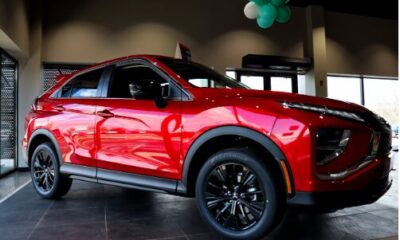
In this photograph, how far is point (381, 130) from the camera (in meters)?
2.19

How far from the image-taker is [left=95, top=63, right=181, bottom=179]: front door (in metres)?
2.50

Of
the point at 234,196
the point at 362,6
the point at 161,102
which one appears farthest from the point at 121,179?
the point at 362,6

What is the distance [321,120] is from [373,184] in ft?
1.64

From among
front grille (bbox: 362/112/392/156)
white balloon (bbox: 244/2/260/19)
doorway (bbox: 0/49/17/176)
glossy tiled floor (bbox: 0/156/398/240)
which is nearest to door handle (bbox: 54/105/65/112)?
glossy tiled floor (bbox: 0/156/398/240)

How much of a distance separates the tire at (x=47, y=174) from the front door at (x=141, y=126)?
0.85 meters

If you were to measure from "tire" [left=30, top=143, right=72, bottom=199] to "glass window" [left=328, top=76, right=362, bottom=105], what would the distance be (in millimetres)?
7405

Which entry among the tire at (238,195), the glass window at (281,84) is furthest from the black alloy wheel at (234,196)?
the glass window at (281,84)

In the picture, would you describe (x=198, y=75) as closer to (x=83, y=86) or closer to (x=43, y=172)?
(x=83, y=86)

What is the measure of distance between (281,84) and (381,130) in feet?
22.0

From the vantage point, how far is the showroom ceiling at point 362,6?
8.79 metres

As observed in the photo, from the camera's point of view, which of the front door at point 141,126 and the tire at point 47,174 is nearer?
the front door at point 141,126

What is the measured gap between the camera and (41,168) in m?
3.85

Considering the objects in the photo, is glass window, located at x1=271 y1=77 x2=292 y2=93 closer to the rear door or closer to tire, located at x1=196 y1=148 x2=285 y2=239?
the rear door

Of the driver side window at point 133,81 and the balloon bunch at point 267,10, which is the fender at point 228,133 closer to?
the driver side window at point 133,81
